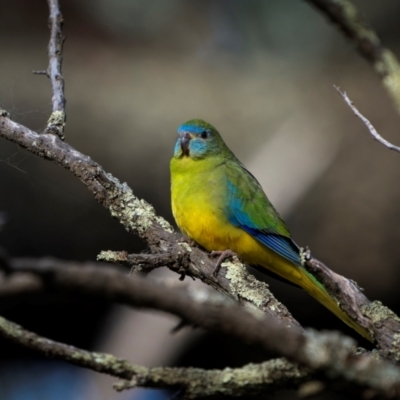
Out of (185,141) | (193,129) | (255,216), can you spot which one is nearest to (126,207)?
(255,216)

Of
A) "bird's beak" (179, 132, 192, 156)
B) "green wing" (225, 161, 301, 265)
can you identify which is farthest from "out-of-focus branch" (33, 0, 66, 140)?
"green wing" (225, 161, 301, 265)

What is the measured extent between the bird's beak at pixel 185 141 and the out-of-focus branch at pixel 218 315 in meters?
3.24

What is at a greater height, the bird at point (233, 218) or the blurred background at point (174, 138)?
the blurred background at point (174, 138)

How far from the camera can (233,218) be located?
4.33m

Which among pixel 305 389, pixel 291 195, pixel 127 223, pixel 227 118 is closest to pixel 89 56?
pixel 227 118

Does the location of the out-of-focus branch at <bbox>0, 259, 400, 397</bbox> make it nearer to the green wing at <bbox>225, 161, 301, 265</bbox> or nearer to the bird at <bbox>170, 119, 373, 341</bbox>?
the bird at <bbox>170, 119, 373, 341</bbox>

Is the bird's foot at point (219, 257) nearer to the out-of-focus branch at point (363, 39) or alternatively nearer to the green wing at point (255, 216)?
the green wing at point (255, 216)

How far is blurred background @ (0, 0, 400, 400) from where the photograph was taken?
739 centimetres

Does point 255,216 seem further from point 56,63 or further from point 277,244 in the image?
point 56,63

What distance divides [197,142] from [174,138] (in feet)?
10.1

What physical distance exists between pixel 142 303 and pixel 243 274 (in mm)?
2083

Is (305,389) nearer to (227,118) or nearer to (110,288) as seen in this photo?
(110,288)

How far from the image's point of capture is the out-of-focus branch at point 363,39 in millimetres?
1464

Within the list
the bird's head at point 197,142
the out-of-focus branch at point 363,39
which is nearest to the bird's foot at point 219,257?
the bird's head at point 197,142
